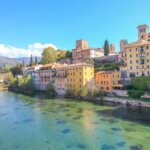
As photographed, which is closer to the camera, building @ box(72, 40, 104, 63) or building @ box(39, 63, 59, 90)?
building @ box(39, 63, 59, 90)

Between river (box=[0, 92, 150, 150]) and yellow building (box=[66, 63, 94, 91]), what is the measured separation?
57.8ft

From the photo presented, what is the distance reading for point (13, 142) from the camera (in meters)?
25.5

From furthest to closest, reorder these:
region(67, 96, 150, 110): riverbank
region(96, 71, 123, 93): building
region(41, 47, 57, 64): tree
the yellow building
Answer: region(41, 47, 57, 64): tree, the yellow building, region(96, 71, 123, 93): building, region(67, 96, 150, 110): riverbank

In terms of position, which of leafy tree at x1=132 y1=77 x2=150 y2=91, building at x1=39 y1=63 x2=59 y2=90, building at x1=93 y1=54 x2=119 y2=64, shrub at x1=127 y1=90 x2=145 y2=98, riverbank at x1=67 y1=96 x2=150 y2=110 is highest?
building at x1=93 y1=54 x2=119 y2=64

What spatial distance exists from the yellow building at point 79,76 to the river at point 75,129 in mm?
17603

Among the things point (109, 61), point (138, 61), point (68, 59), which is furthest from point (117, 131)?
point (68, 59)

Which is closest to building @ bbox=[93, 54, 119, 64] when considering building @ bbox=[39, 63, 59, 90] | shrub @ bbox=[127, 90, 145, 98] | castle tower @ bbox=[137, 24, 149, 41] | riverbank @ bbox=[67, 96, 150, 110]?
castle tower @ bbox=[137, 24, 149, 41]

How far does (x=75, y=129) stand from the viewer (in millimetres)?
30203

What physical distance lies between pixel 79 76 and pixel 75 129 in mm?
32405

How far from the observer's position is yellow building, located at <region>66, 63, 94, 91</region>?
60.8 m

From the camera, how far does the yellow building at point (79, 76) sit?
199 feet

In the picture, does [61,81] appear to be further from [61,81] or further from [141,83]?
[141,83]

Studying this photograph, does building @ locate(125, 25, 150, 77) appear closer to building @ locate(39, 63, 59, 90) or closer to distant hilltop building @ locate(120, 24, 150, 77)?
distant hilltop building @ locate(120, 24, 150, 77)

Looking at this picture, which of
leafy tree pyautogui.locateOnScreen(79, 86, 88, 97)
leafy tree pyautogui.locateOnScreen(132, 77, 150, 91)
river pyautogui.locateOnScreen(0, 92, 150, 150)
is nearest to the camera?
river pyautogui.locateOnScreen(0, 92, 150, 150)
